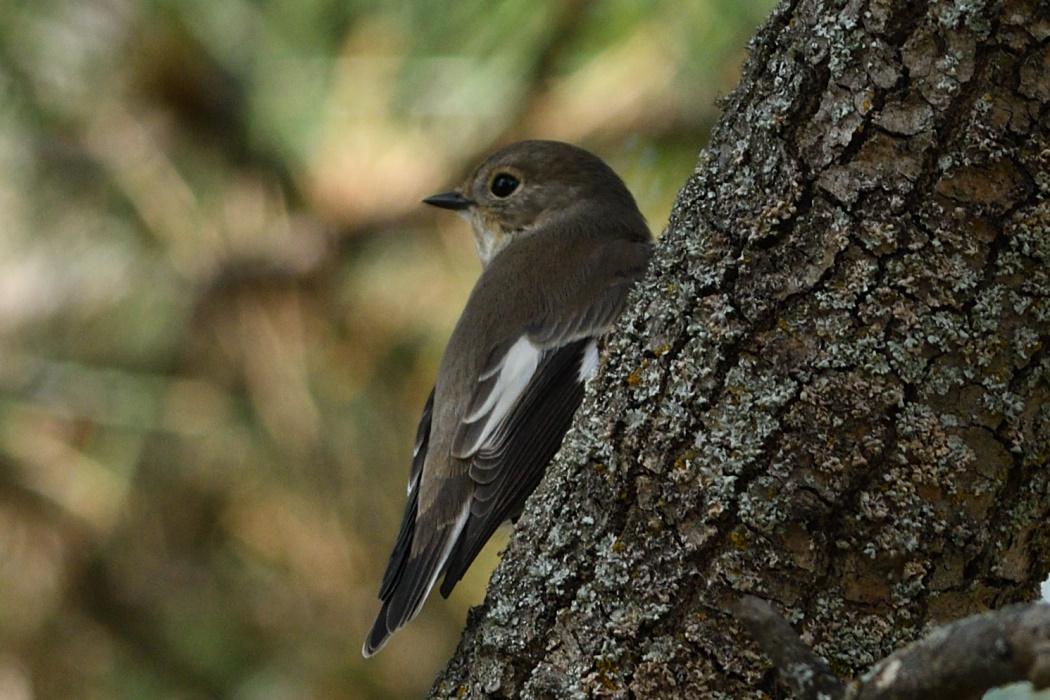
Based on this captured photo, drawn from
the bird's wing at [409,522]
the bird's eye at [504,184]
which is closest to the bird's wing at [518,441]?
the bird's wing at [409,522]

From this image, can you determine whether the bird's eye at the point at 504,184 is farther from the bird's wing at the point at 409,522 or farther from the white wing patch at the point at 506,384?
the white wing patch at the point at 506,384

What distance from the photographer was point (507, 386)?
3436 millimetres

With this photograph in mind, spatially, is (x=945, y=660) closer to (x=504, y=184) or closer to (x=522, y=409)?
(x=522, y=409)

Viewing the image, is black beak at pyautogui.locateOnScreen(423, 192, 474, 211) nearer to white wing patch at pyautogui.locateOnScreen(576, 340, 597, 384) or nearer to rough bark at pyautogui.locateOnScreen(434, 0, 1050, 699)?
white wing patch at pyautogui.locateOnScreen(576, 340, 597, 384)

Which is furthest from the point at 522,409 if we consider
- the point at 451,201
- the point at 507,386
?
the point at 451,201

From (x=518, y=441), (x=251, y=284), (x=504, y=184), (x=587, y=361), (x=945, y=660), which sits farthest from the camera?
(x=251, y=284)

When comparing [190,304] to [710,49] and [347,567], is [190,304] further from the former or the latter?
[710,49]

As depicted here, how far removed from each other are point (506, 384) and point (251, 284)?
6.94 ft

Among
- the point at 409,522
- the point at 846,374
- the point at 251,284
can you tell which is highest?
the point at 251,284

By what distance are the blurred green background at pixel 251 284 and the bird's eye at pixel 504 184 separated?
0.52 meters

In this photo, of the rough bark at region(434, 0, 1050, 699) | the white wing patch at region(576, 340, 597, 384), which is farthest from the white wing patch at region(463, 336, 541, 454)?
the rough bark at region(434, 0, 1050, 699)

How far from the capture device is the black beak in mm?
4695

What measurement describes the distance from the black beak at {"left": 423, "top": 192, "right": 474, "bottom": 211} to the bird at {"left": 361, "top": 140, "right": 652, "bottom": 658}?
280 millimetres

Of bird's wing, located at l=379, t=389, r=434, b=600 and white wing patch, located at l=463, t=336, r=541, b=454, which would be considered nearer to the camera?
bird's wing, located at l=379, t=389, r=434, b=600
